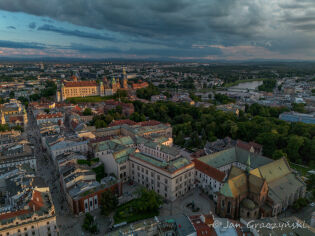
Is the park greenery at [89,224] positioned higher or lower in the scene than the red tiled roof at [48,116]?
lower

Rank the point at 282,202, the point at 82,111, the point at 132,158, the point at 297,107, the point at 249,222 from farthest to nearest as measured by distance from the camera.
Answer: the point at 297,107 → the point at 82,111 → the point at 132,158 → the point at 282,202 → the point at 249,222

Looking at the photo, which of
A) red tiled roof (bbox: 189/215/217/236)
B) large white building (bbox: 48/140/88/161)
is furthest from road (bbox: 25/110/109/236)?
red tiled roof (bbox: 189/215/217/236)

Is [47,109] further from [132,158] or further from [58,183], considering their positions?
[132,158]

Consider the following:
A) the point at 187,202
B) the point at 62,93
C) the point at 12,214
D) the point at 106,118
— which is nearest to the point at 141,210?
the point at 187,202

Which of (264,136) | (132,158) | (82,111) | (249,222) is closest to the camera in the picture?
(249,222)

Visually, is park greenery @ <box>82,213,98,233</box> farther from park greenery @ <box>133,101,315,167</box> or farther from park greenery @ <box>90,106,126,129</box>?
park greenery @ <box>90,106,126,129</box>


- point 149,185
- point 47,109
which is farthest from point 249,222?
point 47,109

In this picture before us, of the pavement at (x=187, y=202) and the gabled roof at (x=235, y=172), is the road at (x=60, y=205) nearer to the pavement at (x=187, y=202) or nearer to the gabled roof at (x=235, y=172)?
the pavement at (x=187, y=202)

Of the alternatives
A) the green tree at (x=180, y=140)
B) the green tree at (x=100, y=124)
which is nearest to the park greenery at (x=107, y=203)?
the green tree at (x=180, y=140)
